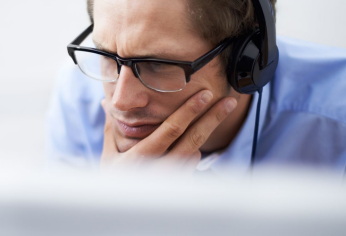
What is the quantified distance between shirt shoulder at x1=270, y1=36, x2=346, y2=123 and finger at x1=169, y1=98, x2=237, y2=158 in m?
0.29

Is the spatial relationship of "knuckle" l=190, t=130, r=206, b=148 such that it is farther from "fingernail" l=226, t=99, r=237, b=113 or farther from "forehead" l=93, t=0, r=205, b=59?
"forehead" l=93, t=0, r=205, b=59

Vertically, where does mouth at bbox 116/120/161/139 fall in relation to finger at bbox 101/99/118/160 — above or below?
above

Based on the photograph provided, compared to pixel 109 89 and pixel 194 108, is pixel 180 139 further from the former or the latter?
pixel 109 89

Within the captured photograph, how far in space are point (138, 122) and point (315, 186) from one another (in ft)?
2.94

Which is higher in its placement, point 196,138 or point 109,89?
point 109,89

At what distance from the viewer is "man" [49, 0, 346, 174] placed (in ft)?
3.35

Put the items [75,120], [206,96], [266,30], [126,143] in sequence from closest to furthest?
[266,30] → [206,96] → [126,143] → [75,120]

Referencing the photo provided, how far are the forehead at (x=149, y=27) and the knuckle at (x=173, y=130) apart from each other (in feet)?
0.83

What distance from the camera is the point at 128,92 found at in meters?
1.07

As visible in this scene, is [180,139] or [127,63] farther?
[180,139]

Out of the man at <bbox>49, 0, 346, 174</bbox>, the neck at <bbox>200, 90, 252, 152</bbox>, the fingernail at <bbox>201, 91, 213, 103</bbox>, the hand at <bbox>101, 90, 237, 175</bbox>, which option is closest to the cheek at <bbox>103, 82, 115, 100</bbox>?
the man at <bbox>49, 0, 346, 174</bbox>

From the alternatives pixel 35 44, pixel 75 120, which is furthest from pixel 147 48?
pixel 35 44

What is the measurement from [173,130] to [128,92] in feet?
0.67

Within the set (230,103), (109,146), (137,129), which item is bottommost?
(109,146)
